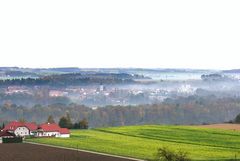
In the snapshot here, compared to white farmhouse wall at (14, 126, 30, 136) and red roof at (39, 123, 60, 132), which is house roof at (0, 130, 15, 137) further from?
red roof at (39, 123, 60, 132)

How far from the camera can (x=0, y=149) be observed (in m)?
84.4

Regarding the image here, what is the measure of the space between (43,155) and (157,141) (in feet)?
92.7

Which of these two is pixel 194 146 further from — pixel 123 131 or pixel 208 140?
pixel 123 131

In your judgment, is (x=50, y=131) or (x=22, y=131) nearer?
(x=22, y=131)

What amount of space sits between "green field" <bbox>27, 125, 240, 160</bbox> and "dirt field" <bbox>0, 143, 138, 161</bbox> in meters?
4.78

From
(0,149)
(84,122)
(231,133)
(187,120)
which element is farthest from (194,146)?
(187,120)

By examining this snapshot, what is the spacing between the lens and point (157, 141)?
10006 centimetres

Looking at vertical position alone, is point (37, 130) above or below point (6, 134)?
above

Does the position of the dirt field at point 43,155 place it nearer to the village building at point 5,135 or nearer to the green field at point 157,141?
the green field at point 157,141

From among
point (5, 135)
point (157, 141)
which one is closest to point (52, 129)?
point (5, 135)

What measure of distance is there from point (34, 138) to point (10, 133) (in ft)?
13.4

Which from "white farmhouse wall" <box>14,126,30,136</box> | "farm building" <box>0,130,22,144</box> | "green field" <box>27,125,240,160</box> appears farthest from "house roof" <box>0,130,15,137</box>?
"white farmhouse wall" <box>14,126,30,136</box>

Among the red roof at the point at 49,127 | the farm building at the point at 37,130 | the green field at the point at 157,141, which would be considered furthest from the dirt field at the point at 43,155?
the red roof at the point at 49,127

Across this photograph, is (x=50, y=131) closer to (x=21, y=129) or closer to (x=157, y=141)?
(x=21, y=129)
